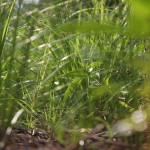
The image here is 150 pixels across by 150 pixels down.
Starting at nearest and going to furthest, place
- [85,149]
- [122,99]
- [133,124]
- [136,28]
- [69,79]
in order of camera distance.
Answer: [136,28], [133,124], [85,149], [122,99], [69,79]

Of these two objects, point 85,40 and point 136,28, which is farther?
point 85,40

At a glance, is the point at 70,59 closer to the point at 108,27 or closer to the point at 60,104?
the point at 60,104

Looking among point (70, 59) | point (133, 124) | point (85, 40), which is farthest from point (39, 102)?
point (133, 124)

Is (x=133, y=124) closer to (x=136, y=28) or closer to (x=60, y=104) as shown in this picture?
(x=136, y=28)

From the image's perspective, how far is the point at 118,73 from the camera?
1836mm

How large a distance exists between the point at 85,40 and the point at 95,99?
529 millimetres

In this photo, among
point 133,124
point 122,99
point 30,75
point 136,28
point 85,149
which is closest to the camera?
point 136,28

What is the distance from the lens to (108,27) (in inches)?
28.2

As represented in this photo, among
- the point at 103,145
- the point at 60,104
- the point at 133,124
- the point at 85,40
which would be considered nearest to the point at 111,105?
the point at 60,104

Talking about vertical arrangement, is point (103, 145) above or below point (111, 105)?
below

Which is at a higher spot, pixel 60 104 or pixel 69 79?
pixel 69 79

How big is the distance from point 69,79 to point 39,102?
205mm

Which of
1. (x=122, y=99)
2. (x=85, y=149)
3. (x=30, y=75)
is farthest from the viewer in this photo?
(x=30, y=75)

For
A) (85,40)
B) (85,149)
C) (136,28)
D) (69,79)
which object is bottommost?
(85,149)
